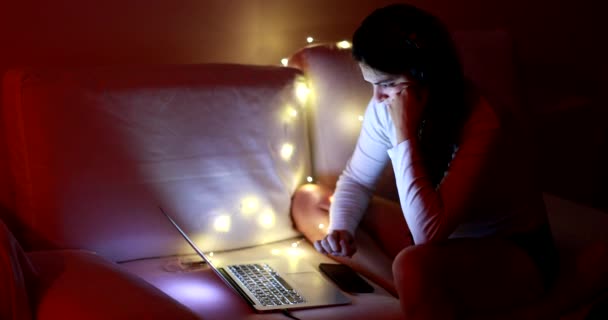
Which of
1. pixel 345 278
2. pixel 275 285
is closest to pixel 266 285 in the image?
pixel 275 285

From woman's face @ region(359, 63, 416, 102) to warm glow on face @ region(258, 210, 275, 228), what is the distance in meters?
0.48

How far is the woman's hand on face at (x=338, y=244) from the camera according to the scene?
74.0 inches

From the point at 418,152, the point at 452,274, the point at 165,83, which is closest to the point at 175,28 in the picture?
the point at 165,83

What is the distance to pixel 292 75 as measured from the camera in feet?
6.99

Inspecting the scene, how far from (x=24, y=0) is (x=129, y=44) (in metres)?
0.31

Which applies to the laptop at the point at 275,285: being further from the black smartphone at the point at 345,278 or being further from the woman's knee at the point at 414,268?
the woman's knee at the point at 414,268

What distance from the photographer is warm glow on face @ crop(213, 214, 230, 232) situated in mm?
1945

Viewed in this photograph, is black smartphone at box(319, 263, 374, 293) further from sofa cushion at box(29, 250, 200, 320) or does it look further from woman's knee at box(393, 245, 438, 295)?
sofa cushion at box(29, 250, 200, 320)

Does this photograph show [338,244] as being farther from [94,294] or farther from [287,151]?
[94,294]

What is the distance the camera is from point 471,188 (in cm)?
163

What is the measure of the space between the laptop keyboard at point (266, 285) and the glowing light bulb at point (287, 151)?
367 millimetres

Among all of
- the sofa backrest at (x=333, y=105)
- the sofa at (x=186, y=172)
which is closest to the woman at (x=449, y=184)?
the sofa at (x=186, y=172)

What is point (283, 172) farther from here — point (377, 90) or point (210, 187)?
point (377, 90)

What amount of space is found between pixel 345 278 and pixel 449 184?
0.36 m
